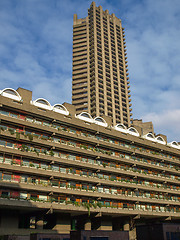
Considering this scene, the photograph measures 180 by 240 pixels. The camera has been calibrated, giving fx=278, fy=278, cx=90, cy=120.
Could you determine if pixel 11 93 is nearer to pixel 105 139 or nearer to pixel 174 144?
pixel 105 139

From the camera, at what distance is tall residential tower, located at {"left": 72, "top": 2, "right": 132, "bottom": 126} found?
11175cm

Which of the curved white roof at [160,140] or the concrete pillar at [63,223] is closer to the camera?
the concrete pillar at [63,223]

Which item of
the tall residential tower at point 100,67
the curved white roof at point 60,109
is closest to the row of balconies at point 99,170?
the curved white roof at point 60,109

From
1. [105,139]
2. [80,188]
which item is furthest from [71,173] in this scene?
[105,139]

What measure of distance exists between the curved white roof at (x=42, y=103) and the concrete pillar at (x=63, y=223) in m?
20.1

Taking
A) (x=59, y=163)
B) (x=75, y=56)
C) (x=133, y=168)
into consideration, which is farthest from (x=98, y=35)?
(x=59, y=163)

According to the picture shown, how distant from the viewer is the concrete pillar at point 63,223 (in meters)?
48.7

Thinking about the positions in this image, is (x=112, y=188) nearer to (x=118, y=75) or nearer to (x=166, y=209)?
(x=166, y=209)

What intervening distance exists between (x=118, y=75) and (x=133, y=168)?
68.3 meters

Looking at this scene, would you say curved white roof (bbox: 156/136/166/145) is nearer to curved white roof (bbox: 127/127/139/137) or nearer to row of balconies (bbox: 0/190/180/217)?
curved white roof (bbox: 127/127/139/137)

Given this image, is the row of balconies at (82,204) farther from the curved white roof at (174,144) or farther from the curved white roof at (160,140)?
the curved white roof at (174,144)

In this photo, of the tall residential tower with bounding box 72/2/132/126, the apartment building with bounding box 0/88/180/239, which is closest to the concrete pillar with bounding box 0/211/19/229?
the apartment building with bounding box 0/88/180/239

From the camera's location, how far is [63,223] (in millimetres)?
49781

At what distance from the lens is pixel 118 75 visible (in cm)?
12338
